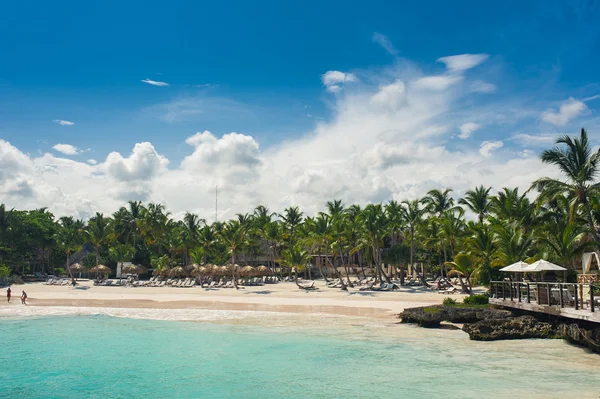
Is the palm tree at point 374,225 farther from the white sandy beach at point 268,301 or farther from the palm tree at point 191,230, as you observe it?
the palm tree at point 191,230

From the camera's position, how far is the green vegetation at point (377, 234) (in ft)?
80.7

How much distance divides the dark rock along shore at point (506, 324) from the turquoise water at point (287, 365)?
0.66 metres

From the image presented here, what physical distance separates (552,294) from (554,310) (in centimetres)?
106

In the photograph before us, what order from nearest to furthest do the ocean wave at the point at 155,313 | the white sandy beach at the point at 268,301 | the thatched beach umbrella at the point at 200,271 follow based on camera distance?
the ocean wave at the point at 155,313, the white sandy beach at the point at 268,301, the thatched beach umbrella at the point at 200,271

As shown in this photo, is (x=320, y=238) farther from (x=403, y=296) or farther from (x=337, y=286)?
(x=403, y=296)

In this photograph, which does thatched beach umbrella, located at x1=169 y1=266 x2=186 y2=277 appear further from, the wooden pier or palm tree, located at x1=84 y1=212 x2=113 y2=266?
the wooden pier

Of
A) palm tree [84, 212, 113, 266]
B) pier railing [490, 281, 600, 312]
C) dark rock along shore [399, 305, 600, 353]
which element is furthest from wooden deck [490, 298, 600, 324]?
palm tree [84, 212, 113, 266]

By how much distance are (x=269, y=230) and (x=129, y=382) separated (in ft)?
139

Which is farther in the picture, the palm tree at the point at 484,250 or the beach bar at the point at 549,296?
the palm tree at the point at 484,250

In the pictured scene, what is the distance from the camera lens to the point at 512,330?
1955cm

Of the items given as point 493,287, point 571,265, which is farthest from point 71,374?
point 571,265

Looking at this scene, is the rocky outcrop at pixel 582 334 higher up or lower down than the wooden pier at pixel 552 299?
lower down

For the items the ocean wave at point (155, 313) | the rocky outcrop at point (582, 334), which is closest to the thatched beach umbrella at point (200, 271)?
the ocean wave at point (155, 313)

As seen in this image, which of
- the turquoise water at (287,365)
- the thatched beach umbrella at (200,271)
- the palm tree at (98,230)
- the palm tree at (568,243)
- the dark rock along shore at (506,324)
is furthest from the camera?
the palm tree at (98,230)
